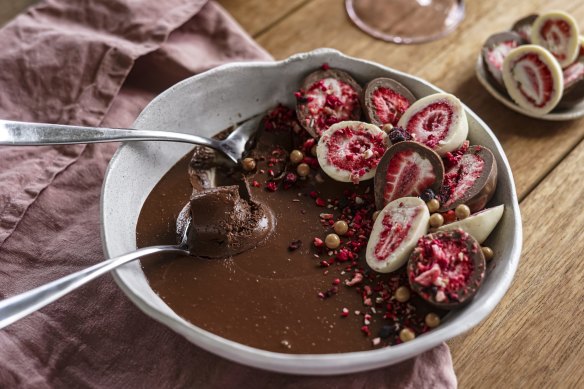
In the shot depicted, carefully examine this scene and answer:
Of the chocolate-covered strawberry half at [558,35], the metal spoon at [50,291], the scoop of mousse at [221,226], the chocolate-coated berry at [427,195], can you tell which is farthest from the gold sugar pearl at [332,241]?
the chocolate-covered strawberry half at [558,35]

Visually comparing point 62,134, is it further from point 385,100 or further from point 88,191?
point 385,100

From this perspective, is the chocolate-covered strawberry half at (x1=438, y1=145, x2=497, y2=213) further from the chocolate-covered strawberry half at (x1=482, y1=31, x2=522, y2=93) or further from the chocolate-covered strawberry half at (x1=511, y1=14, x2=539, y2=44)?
the chocolate-covered strawberry half at (x1=511, y1=14, x2=539, y2=44)

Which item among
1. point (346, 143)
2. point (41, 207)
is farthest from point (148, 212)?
point (346, 143)

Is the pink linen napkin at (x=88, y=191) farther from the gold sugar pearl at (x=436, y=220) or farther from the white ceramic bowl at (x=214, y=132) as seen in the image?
the gold sugar pearl at (x=436, y=220)

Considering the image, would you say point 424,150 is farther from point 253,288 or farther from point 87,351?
point 87,351

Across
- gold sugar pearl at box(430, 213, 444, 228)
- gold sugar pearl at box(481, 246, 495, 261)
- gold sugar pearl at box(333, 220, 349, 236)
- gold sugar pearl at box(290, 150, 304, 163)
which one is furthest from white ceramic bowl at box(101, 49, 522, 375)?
gold sugar pearl at box(333, 220, 349, 236)

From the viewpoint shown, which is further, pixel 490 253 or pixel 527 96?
pixel 527 96
